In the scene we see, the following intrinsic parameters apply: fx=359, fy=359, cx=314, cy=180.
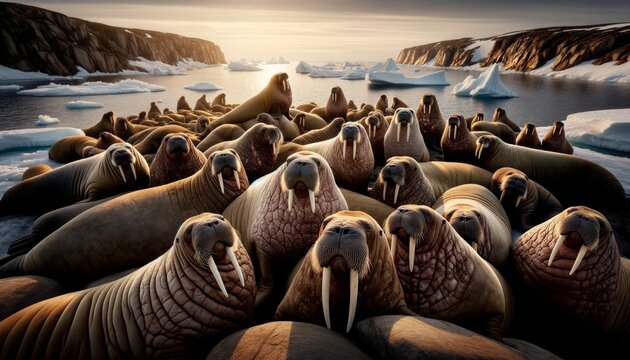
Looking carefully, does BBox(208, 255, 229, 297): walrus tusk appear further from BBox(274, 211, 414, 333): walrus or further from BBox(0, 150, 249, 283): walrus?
BBox(0, 150, 249, 283): walrus

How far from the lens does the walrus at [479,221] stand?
2.81 meters

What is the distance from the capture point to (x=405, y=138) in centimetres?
589

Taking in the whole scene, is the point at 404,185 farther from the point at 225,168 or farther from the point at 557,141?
the point at 557,141

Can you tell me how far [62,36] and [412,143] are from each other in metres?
61.3

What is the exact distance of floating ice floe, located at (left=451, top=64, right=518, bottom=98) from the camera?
28.2 m

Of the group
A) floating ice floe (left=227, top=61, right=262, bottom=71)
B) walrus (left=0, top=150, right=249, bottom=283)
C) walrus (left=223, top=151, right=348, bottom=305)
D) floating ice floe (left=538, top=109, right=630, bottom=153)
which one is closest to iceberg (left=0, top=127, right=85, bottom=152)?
walrus (left=0, top=150, right=249, bottom=283)

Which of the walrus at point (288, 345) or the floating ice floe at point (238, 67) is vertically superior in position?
the floating ice floe at point (238, 67)

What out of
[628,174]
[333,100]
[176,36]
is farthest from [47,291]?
[176,36]

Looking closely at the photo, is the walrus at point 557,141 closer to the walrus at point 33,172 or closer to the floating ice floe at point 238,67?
the walrus at point 33,172

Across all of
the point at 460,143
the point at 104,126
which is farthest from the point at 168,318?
the point at 104,126

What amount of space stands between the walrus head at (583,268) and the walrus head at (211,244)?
2.18 metres

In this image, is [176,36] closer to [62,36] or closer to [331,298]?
[62,36]

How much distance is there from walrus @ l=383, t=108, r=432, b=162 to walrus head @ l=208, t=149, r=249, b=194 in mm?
3038

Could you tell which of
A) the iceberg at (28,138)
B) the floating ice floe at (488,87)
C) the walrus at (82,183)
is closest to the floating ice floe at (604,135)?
the walrus at (82,183)
